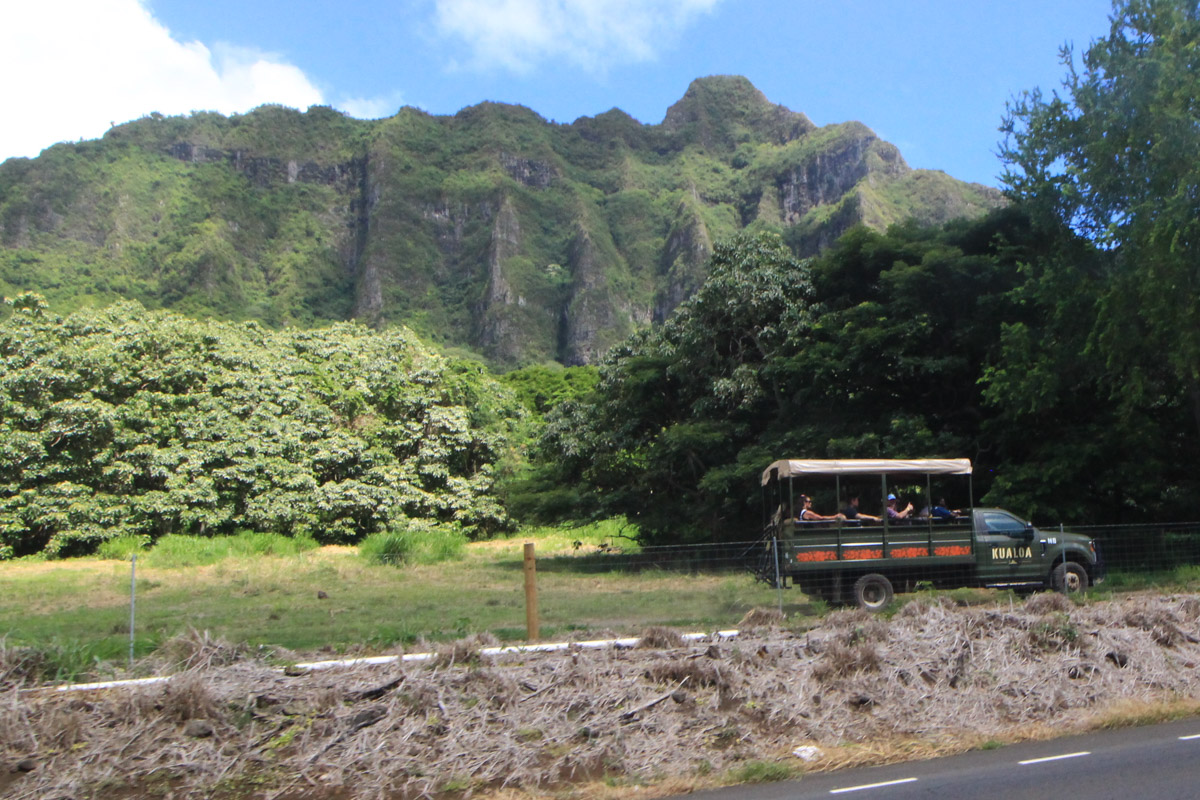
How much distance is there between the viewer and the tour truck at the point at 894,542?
44.3 ft

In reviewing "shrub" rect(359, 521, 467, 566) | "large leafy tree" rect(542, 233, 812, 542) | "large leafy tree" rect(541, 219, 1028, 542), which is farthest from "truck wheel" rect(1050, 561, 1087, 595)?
"shrub" rect(359, 521, 467, 566)

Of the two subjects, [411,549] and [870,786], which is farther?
[411,549]

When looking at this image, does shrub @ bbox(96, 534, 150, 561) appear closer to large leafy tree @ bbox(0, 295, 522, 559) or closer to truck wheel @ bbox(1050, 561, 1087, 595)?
large leafy tree @ bbox(0, 295, 522, 559)

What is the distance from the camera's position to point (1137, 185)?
18172 millimetres

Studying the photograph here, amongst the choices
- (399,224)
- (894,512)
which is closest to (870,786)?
(894,512)

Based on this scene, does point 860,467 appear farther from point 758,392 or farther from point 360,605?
point 758,392

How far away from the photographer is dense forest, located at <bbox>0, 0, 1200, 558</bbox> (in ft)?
59.9

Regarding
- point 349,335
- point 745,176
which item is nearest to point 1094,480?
point 349,335

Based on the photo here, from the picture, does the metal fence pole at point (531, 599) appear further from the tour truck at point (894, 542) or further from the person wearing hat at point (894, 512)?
the person wearing hat at point (894, 512)

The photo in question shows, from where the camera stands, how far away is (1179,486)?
2009 centimetres

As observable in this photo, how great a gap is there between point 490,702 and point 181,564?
19445mm

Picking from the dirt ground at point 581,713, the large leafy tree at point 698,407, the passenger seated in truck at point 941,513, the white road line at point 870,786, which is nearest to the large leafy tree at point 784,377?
the large leafy tree at point 698,407

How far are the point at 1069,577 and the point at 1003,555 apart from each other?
1.10 meters

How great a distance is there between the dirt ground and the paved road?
26cm
